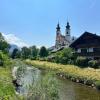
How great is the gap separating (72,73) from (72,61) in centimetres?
1732

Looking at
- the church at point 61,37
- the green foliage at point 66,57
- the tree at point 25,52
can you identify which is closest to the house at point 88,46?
the green foliage at point 66,57

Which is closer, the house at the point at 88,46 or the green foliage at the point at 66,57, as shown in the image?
the house at the point at 88,46

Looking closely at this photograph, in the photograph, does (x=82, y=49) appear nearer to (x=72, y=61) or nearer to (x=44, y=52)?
(x=72, y=61)

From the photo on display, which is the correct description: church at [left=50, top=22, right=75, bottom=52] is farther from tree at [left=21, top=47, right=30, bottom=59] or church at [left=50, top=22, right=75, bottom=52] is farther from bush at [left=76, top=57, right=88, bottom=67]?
bush at [left=76, top=57, right=88, bottom=67]

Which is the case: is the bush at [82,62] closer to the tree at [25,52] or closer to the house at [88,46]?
the house at [88,46]

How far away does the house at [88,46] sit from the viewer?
201 ft

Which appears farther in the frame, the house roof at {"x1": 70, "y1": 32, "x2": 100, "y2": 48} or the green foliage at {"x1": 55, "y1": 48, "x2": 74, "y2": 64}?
the green foliage at {"x1": 55, "y1": 48, "x2": 74, "y2": 64}

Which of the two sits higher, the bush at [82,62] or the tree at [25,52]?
the tree at [25,52]

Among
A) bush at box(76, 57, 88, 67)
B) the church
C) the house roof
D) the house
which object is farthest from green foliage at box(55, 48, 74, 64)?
the church

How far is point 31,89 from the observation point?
18.1m

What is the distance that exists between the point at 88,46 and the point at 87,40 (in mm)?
1306

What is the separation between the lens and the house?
61250 mm

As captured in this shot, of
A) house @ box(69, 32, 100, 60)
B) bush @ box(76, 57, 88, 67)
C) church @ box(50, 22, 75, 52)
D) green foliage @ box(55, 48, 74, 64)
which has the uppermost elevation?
church @ box(50, 22, 75, 52)

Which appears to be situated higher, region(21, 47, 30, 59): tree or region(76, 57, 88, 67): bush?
region(21, 47, 30, 59): tree
